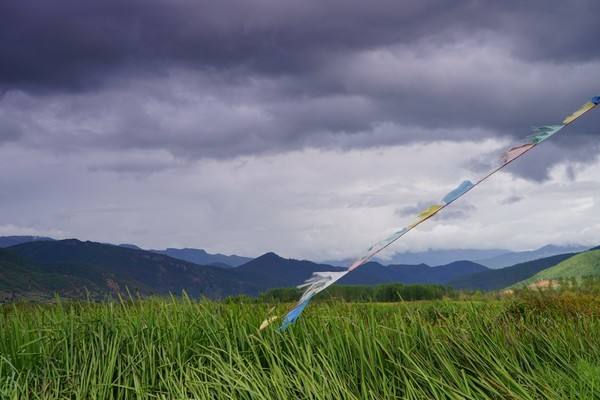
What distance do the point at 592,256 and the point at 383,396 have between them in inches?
7066

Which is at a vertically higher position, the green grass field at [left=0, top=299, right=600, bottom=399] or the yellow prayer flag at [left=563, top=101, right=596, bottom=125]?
the yellow prayer flag at [left=563, top=101, right=596, bottom=125]

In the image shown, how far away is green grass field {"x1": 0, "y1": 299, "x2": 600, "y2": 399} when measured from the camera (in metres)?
5.74

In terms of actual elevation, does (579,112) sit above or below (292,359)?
above

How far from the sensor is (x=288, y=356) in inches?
261

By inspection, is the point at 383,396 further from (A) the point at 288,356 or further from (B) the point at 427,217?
(B) the point at 427,217

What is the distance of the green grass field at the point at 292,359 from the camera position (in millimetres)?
5738

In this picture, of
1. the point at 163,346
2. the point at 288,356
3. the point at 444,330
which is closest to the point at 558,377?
the point at 444,330

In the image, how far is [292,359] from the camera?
641 centimetres

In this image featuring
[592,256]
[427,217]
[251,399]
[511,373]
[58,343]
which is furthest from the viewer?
[592,256]

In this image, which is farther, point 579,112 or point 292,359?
point 292,359

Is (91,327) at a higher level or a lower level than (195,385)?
higher

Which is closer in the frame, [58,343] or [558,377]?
[558,377]

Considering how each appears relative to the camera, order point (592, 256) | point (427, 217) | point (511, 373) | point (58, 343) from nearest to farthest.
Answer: point (427, 217) → point (511, 373) → point (58, 343) → point (592, 256)

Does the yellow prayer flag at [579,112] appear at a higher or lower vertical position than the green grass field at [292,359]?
higher
